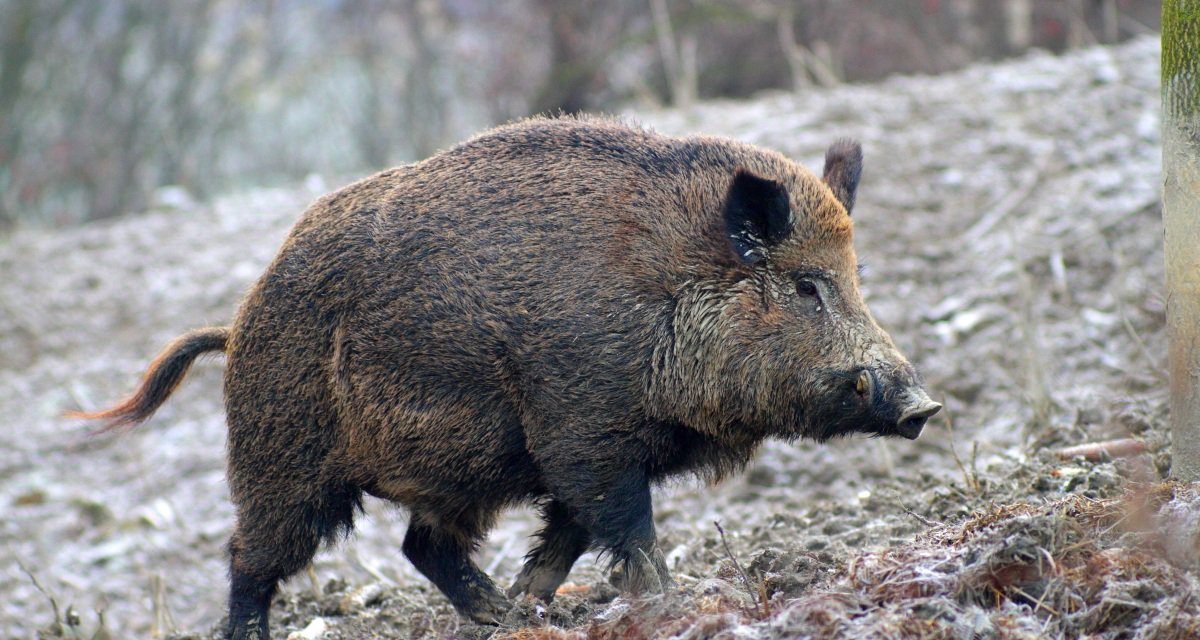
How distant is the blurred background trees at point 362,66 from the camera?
44.7 ft

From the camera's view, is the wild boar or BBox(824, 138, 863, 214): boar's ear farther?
BBox(824, 138, 863, 214): boar's ear

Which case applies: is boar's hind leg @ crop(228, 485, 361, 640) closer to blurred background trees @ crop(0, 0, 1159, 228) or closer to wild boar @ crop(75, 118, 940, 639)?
wild boar @ crop(75, 118, 940, 639)

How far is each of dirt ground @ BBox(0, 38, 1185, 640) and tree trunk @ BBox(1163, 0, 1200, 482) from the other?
0.30 meters

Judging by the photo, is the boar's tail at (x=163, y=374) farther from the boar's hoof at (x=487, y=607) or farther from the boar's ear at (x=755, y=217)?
the boar's ear at (x=755, y=217)

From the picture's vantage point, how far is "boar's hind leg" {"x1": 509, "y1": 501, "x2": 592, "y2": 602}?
185 inches

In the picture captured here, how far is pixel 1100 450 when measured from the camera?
476 cm

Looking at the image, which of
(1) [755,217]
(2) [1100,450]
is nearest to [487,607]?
(1) [755,217]

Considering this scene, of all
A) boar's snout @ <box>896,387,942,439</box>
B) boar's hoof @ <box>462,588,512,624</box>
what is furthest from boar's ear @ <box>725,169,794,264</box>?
boar's hoof @ <box>462,588,512,624</box>

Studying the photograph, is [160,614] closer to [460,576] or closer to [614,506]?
[460,576]

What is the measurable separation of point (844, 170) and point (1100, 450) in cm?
142

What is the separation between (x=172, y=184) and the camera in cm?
1617

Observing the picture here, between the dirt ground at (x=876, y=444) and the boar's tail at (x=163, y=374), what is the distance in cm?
91

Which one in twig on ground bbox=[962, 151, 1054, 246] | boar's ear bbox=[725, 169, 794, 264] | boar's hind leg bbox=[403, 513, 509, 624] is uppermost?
boar's ear bbox=[725, 169, 794, 264]

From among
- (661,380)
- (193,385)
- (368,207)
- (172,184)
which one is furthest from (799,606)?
(172,184)
